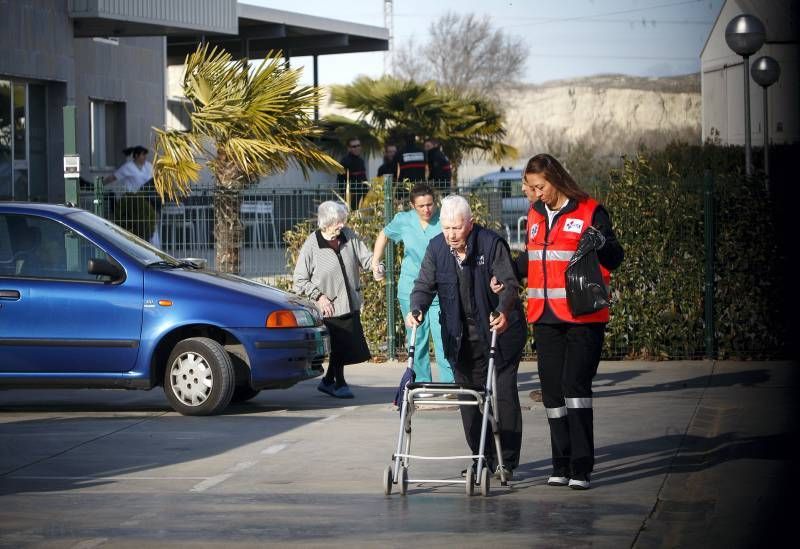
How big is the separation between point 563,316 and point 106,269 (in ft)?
14.1

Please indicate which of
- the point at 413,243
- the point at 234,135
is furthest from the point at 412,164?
the point at 413,243

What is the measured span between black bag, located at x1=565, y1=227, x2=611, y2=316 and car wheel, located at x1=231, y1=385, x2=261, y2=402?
473 centimetres

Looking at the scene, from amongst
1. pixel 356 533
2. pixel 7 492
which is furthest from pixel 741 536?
pixel 7 492

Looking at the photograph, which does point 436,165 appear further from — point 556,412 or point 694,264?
point 556,412

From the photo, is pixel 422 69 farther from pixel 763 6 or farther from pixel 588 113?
pixel 763 6

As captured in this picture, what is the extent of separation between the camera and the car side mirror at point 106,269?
10.9m

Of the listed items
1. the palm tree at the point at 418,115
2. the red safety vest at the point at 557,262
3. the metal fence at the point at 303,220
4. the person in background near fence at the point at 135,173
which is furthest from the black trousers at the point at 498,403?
the palm tree at the point at 418,115

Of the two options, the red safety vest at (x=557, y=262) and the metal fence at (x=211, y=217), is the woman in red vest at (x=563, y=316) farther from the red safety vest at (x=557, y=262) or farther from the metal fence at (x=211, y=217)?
the metal fence at (x=211, y=217)

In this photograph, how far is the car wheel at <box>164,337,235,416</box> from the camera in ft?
36.3

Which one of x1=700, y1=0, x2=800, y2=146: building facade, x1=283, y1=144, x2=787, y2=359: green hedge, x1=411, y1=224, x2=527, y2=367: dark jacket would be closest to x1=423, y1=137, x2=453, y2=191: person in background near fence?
x1=283, y1=144, x2=787, y2=359: green hedge

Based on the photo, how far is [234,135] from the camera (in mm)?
16469

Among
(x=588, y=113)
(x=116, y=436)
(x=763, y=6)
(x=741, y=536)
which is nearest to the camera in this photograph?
(x=741, y=536)

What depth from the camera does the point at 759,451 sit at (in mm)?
9258

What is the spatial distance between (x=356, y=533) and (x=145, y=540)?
3.36 feet
